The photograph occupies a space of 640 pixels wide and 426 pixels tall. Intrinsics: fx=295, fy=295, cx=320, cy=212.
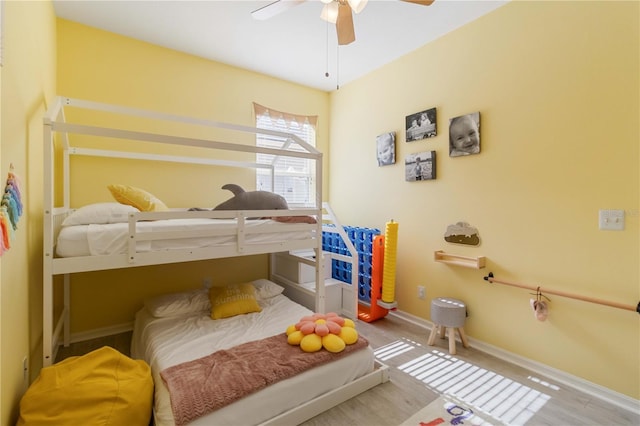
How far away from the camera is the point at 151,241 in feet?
5.72

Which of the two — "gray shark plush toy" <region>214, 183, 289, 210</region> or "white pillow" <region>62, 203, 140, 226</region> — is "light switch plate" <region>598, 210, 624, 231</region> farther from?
"white pillow" <region>62, 203, 140, 226</region>

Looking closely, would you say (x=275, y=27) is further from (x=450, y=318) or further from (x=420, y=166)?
(x=450, y=318)

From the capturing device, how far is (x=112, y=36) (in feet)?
8.73

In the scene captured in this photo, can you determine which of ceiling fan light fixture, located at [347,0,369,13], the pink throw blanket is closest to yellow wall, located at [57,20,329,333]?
the pink throw blanket

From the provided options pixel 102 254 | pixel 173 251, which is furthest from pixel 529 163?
pixel 102 254

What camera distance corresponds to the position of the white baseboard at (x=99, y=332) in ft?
8.37

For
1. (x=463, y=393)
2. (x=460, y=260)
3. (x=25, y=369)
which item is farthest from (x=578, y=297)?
(x=25, y=369)

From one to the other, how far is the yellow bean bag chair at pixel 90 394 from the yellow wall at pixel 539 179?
2417 mm

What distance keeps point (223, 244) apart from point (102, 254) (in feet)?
2.14

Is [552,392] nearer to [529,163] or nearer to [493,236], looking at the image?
[493,236]

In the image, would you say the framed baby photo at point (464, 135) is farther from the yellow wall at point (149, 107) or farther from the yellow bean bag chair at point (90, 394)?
the yellow bean bag chair at point (90, 394)

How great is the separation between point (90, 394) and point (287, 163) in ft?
9.42

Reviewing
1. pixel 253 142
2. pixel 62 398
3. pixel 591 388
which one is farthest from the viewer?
pixel 253 142

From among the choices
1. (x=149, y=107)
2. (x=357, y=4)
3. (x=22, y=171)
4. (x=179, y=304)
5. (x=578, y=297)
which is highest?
(x=357, y=4)
